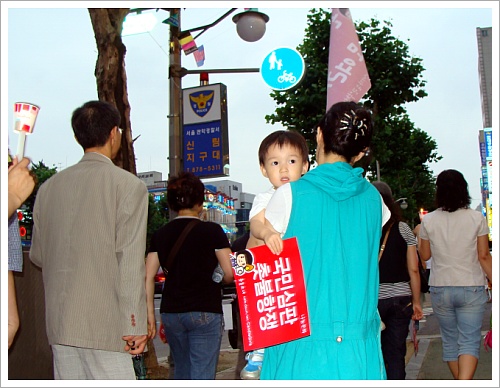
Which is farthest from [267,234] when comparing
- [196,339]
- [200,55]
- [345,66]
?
[200,55]

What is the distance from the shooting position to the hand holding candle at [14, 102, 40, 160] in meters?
2.76

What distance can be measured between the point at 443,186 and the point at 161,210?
2923 inches

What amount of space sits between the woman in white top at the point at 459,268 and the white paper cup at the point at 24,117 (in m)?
3.77

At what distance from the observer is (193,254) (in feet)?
14.1

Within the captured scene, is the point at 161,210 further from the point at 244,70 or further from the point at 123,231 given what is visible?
the point at 123,231

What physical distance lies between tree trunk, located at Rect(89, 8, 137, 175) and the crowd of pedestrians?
119 inches

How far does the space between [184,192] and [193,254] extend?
0.47 m

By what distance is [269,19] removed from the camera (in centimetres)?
973

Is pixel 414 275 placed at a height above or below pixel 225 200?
below

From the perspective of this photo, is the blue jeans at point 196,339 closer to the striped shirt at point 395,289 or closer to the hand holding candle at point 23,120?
the striped shirt at point 395,289

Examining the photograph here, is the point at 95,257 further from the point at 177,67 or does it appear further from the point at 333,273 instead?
the point at 177,67

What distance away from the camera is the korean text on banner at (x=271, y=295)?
7.70ft

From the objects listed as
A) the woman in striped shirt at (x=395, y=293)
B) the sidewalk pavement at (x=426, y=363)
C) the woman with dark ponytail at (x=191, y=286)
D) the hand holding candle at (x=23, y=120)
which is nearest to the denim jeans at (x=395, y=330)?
the woman in striped shirt at (x=395, y=293)

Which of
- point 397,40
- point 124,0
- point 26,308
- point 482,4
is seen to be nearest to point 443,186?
point 482,4
